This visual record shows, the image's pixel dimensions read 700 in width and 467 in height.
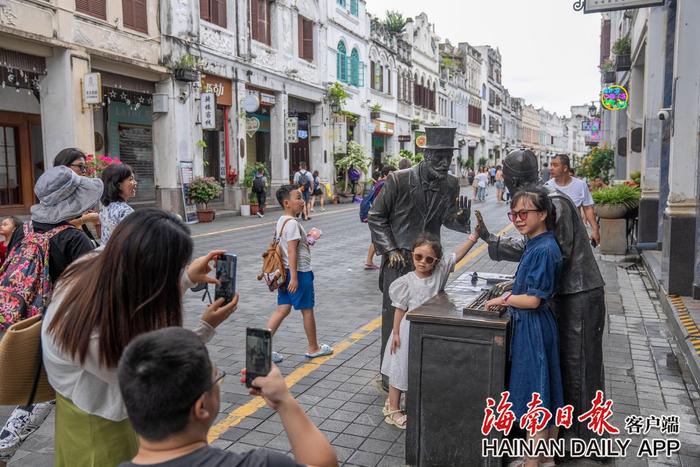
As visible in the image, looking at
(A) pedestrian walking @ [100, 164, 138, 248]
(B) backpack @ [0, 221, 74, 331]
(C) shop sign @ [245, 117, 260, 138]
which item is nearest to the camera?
(B) backpack @ [0, 221, 74, 331]

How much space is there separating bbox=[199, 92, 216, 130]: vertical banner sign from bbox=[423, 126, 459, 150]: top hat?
597 inches

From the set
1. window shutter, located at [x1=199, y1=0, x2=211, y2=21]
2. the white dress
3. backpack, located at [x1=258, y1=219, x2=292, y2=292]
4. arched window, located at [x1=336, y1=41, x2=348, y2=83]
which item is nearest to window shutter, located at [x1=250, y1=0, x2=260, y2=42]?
window shutter, located at [x1=199, y1=0, x2=211, y2=21]

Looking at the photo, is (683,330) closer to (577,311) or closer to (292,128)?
(577,311)

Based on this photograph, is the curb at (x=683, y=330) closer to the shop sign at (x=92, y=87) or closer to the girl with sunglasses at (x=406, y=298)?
the girl with sunglasses at (x=406, y=298)

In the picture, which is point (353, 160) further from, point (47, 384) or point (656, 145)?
point (47, 384)

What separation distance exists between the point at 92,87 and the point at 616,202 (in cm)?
1161

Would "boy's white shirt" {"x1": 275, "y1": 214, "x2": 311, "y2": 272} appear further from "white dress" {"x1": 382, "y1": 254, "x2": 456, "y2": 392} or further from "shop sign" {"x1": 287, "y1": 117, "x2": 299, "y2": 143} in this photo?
"shop sign" {"x1": 287, "y1": 117, "x2": 299, "y2": 143}

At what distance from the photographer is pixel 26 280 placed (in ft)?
11.8

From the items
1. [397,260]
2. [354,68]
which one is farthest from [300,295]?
[354,68]

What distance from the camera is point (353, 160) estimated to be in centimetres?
2803

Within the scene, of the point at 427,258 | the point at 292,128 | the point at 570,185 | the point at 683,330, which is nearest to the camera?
the point at 427,258

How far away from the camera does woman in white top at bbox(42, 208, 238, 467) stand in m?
1.99

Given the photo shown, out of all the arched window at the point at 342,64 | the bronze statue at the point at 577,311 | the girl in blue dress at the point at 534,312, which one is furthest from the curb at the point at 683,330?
the arched window at the point at 342,64

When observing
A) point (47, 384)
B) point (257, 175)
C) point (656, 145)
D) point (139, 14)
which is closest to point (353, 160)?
point (257, 175)
